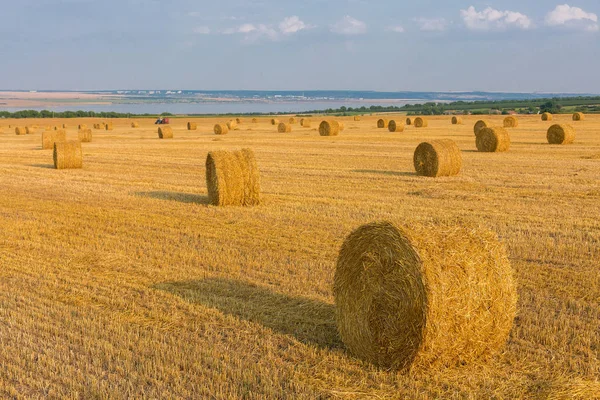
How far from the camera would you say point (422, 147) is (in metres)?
20.0

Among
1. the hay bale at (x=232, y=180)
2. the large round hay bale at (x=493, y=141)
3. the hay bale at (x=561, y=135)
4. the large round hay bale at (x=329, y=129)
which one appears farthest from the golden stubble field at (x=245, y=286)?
the large round hay bale at (x=329, y=129)

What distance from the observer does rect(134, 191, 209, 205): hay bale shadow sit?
52.1 feet

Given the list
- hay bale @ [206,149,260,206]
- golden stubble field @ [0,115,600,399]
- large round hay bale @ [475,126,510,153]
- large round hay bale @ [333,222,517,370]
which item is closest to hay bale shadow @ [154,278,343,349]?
golden stubble field @ [0,115,600,399]

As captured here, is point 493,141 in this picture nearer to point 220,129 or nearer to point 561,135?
point 561,135

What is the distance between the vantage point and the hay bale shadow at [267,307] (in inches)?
280

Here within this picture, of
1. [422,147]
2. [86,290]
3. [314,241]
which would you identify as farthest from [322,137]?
[86,290]

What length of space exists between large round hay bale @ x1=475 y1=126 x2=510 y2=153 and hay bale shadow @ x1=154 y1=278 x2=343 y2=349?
20.9 meters

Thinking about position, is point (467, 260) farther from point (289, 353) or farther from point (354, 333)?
point (289, 353)

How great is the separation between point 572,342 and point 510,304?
87 cm

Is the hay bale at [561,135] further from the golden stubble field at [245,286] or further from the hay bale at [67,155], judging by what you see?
the hay bale at [67,155]

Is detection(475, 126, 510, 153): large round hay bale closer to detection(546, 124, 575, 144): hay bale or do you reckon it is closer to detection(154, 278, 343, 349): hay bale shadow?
detection(546, 124, 575, 144): hay bale

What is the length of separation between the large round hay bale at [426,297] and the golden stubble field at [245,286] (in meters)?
0.20

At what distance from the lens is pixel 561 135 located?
3098 cm

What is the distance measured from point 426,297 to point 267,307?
8.19 feet
